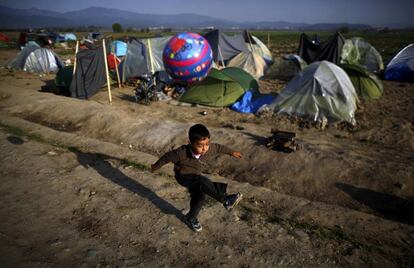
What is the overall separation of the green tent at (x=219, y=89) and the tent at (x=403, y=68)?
1034cm

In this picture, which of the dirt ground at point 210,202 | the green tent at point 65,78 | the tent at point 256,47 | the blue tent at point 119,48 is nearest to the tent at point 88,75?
the green tent at point 65,78

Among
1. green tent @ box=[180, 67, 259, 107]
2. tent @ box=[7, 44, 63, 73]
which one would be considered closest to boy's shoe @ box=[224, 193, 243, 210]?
green tent @ box=[180, 67, 259, 107]

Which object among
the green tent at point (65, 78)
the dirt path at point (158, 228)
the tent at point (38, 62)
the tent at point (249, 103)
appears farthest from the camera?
the tent at point (38, 62)

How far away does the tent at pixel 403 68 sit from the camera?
17156 millimetres

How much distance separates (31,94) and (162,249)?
12.8m

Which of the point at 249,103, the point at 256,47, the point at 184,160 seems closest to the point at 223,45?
the point at 256,47

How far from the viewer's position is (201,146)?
4.37m

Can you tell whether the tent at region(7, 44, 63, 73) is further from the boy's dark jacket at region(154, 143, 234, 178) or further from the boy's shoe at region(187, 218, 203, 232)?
the boy's shoe at region(187, 218, 203, 232)

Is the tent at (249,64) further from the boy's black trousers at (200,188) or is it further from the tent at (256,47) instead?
the boy's black trousers at (200,188)

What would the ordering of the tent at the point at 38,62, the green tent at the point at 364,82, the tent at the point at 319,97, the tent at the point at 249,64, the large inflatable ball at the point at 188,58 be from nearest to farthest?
1. the tent at the point at 319,97
2. the large inflatable ball at the point at 188,58
3. the green tent at the point at 364,82
4. the tent at the point at 249,64
5. the tent at the point at 38,62

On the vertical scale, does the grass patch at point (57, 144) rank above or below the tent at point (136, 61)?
below

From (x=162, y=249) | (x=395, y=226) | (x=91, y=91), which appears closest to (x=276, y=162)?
(x=395, y=226)

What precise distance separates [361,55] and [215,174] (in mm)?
18019

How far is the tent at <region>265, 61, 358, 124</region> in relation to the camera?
10463mm
